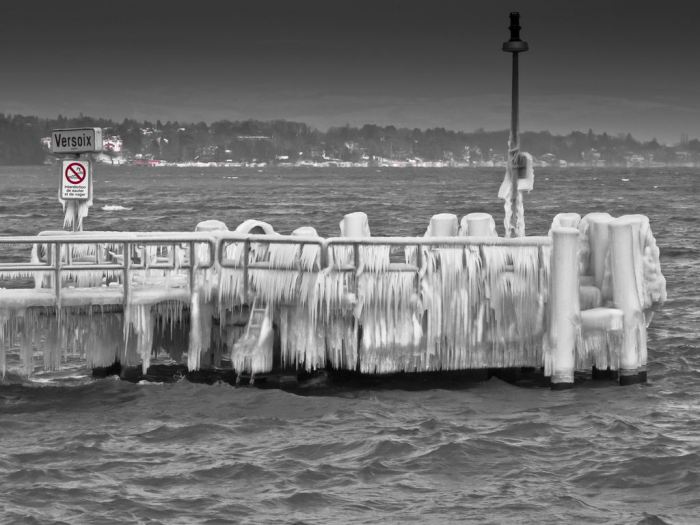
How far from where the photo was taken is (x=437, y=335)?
19.4 meters

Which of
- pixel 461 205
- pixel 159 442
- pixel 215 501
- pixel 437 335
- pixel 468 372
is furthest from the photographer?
pixel 461 205

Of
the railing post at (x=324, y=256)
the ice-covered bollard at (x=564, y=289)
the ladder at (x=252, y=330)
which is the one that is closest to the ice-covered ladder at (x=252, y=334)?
the ladder at (x=252, y=330)

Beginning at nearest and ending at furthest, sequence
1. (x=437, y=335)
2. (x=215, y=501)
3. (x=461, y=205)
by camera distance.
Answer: (x=215, y=501)
(x=437, y=335)
(x=461, y=205)

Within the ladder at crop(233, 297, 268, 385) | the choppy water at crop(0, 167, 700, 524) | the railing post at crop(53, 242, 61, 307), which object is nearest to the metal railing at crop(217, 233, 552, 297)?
the ladder at crop(233, 297, 268, 385)

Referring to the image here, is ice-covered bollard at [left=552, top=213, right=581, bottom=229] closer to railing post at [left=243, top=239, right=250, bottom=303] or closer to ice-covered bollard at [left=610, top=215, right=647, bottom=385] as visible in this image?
ice-covered bollard at [left=610, top=215, right=647, bottom=385]

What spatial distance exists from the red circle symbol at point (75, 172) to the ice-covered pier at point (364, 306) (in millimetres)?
1749

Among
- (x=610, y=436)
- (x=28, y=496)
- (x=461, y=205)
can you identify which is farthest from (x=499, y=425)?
(x=461, y=205)

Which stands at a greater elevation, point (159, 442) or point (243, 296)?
point (243, 296)

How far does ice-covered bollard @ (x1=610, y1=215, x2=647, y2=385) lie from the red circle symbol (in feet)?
27.7

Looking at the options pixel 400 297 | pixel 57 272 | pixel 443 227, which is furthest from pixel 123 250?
pixel 443 227

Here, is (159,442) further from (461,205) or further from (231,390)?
(461,205)

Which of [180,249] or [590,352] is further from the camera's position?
[180,249]

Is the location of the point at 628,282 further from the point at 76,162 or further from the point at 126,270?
the point at 76,162

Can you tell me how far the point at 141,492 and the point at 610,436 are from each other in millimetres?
6745
